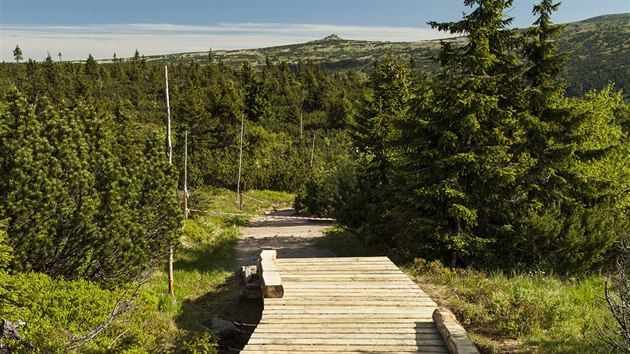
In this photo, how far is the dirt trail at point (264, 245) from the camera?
10.9 metres

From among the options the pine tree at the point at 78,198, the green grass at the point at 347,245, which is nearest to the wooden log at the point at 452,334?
the pine tree at the point at 78,198

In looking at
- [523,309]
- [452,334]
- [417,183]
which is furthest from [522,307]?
[417,183]

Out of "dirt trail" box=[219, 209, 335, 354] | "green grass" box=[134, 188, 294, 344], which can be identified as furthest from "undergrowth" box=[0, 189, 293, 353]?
"dirt trail" box=[219, 209, 335, 354]

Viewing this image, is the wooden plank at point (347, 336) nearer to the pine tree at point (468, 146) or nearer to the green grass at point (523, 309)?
the green grass at point (523, 309)

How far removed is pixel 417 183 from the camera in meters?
13.7

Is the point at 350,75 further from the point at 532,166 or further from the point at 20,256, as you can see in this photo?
the point at 20,256

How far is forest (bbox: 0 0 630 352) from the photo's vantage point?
8453mm

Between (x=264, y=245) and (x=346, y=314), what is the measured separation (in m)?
13.9

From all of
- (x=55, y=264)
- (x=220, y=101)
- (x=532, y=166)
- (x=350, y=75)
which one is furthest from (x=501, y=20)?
(x=350, y=75)

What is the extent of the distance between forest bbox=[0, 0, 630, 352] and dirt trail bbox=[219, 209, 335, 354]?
217 cm

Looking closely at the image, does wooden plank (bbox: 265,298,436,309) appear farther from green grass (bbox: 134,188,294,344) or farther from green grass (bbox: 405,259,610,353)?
green grass (bbox: 134,188,294,344)

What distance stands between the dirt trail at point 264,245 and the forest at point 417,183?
217 centimetres

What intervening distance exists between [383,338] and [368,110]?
15.1 m

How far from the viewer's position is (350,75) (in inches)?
3925
